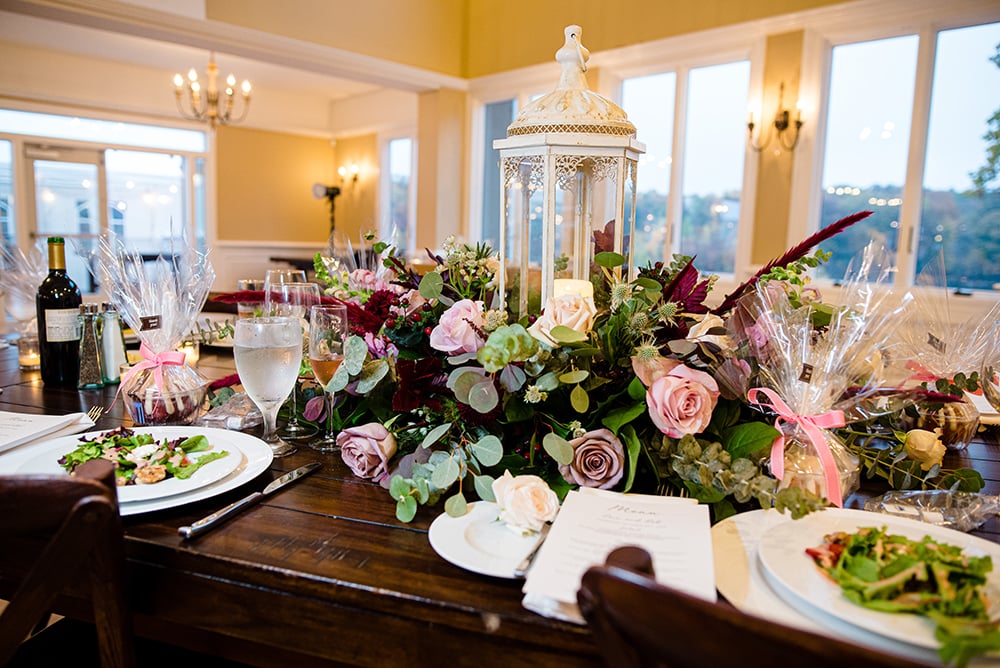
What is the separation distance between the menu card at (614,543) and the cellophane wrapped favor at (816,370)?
18 cm

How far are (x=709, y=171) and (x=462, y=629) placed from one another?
4.60 m

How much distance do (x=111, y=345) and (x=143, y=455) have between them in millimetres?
770

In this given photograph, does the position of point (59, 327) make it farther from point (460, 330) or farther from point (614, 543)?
point (614, 543)

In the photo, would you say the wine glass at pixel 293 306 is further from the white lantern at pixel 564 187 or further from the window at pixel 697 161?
the window at pixel 697 161

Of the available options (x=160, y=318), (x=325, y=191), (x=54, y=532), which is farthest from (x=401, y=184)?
(x=54, y=532)

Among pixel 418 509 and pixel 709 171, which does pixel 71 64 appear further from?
pixel 418 509

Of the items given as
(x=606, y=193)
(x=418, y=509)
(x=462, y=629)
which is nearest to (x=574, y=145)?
(x=606, y=193)

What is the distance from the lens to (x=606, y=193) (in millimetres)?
1031

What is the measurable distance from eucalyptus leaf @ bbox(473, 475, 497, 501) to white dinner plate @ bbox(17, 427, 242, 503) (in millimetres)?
344

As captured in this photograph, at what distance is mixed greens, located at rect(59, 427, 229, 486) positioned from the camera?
848 mm

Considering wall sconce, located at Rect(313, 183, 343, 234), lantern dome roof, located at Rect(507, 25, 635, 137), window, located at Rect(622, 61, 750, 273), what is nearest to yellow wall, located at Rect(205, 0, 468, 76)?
window, located at Rect(622, 61, 750, 273)

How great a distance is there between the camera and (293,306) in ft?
3.83

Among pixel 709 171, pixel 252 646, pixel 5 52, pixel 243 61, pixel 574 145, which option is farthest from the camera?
pixel 243 61

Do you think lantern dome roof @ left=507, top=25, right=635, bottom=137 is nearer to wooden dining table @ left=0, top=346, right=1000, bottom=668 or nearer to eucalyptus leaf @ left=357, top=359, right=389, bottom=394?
eucalyptus leaf @ left=357, top=359, right=389, bottom=394
